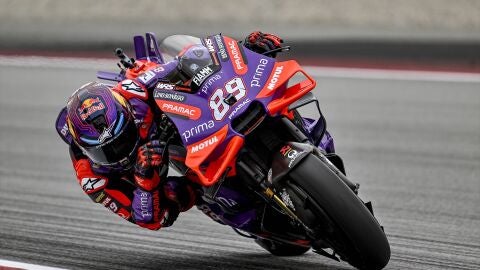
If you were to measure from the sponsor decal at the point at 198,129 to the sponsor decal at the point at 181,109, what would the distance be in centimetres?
6

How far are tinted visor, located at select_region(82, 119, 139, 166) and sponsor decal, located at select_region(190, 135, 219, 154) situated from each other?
49 centimetres

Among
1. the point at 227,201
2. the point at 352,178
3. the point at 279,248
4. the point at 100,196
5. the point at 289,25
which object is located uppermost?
the point at 227,201

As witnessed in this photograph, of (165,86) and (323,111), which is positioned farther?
(323,111)

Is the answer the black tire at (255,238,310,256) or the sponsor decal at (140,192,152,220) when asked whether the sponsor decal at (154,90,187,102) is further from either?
the black tire at (255,238,310,256)

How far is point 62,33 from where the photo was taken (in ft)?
48.4

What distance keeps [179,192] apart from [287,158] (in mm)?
1047

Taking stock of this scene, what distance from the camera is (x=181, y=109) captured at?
173 inches

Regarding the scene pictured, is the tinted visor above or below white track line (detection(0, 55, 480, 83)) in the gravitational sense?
above

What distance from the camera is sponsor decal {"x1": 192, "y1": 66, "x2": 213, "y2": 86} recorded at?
14.5 feet

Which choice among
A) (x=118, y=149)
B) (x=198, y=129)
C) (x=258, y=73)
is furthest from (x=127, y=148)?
(x=258, y=73)

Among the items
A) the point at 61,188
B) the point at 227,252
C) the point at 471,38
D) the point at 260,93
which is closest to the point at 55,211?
the point at 61,188

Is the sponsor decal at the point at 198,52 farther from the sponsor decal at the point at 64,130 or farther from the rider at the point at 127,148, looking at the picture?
the sponsor decal at the point at 64,130

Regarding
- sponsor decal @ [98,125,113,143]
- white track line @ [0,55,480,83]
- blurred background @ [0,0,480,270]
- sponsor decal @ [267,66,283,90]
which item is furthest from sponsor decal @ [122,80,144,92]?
white track line @ [0,55,480,83]

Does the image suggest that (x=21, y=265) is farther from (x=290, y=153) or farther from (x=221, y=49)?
(x=290, y=153)
